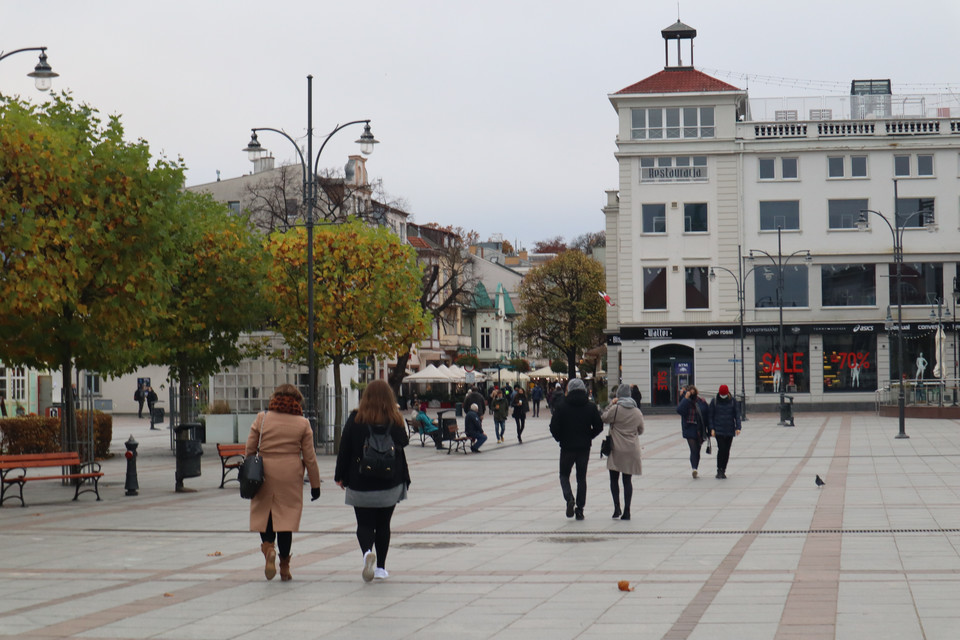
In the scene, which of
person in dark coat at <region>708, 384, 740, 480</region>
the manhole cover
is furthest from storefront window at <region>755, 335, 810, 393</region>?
the manhole cover

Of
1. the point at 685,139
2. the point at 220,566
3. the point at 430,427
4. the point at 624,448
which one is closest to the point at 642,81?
the point at 685,139

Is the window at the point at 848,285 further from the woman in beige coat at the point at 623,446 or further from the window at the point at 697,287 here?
the woman in beige coat at the point at 623,446

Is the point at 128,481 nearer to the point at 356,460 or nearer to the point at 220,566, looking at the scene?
the point at 220,566

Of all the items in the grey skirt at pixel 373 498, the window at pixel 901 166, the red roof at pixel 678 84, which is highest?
the red roof at pixel 678 84

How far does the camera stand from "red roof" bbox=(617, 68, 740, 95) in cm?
6328

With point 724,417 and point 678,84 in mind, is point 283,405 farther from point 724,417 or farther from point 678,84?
point 678,84

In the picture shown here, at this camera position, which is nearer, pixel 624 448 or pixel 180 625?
pixel 180 625

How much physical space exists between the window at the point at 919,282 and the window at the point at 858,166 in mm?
4803

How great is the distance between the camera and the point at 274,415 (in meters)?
10.9

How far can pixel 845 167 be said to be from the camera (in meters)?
62.4

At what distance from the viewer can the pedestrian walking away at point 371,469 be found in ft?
34.8

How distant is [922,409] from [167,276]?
3287 cm

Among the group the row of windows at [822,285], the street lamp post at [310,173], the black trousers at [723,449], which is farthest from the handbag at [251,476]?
the row of windows at [822,285]

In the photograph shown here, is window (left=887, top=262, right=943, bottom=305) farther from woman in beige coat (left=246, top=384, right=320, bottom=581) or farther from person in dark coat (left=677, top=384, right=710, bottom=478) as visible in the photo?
woman in beige coat (left=246, top=384, right=320, bottom=581)
